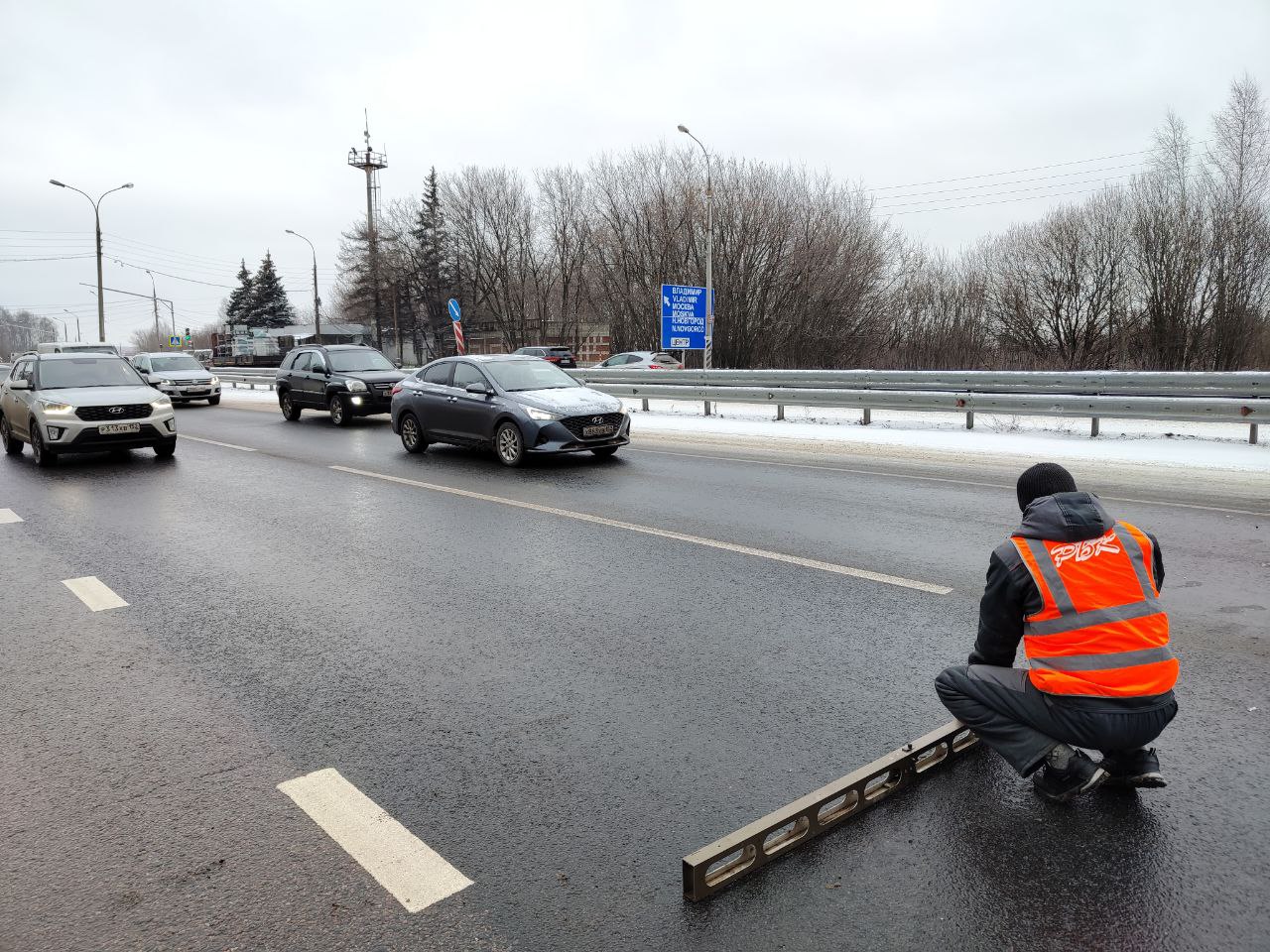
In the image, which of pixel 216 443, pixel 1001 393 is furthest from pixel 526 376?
pixel 1001 393

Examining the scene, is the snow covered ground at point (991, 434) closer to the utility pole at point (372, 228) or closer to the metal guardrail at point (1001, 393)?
the metal guardrail at point (1001, 393)

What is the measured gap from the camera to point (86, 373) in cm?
1320

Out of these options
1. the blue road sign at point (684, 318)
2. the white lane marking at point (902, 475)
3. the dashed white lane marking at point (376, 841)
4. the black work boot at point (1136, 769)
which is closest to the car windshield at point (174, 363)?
the blue road sign at point (684, 318)

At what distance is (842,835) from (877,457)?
10053 mm

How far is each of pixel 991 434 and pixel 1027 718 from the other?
12.4 m

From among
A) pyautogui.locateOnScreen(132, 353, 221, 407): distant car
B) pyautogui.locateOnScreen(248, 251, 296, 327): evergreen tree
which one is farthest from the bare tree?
pyautogui.locateOnScreen(248, 251, 296, 327): evergreen tree

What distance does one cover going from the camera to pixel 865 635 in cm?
471

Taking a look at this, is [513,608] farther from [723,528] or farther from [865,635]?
[723,528]

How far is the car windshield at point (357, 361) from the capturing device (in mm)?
18969

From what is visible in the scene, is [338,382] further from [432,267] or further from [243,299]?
[243,299]

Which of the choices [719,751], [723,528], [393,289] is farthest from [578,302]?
[719,751]

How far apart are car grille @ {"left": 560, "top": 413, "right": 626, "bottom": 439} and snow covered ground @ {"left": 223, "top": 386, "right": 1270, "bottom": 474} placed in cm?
345

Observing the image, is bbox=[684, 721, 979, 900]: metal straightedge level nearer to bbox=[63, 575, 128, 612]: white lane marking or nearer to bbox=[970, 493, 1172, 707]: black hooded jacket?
bbox=[970, 493, 1172, 707]: black hooded jacket

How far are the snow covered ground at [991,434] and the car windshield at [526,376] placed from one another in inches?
133
